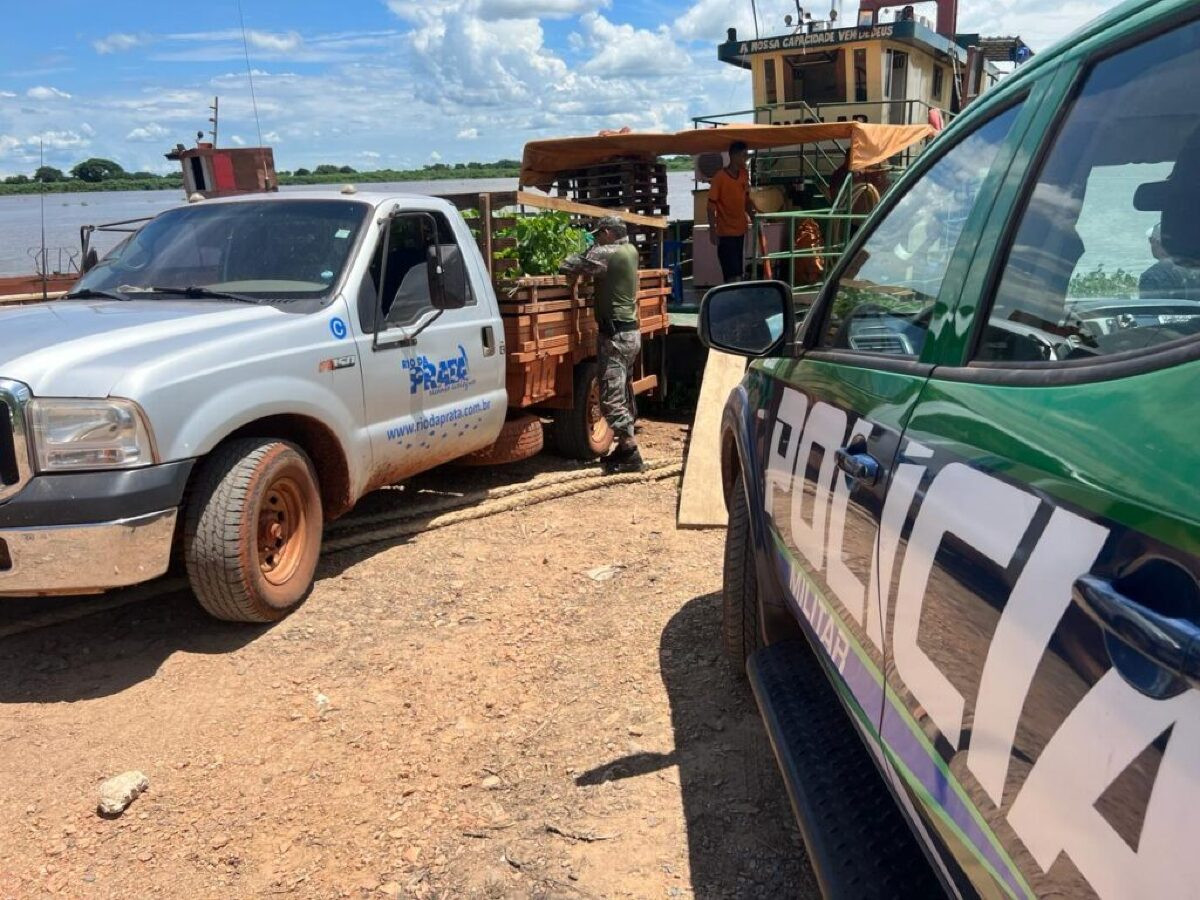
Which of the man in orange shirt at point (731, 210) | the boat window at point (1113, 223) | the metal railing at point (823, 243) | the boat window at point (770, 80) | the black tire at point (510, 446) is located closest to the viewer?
the boat window at point (1113, 223)

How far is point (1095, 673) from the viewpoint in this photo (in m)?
1.08

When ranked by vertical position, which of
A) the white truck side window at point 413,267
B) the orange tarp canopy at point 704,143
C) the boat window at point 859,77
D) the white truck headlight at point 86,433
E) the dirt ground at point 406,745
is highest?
the boat window at point 859,77

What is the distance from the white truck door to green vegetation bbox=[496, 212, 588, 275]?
1.30m

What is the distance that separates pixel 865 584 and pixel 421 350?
3876 millimetres

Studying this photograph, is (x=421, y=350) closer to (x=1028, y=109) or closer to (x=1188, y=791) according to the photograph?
(x=1028, y=109)

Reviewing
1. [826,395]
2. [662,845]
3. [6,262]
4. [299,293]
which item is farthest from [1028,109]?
[6,262]

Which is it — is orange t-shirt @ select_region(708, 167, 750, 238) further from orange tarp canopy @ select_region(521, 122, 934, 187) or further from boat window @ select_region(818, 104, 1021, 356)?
boat window @ select_region(818, 104, 1021, 356)

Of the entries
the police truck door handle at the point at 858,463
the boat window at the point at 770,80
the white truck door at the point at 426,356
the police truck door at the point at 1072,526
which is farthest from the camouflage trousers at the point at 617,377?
the boat window at the point at 770,80

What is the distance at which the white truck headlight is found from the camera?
3701mm

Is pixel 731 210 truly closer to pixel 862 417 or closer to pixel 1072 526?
pixel 862 417

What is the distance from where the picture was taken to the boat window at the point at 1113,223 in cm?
142

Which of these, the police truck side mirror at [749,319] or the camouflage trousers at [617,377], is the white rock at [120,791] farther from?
the camouflage trousers at [617,377]

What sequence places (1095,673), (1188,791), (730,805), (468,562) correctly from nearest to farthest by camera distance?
(1188,791)
(1095,673)
(730,805)
(468,562)

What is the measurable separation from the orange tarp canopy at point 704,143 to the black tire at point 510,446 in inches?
205
